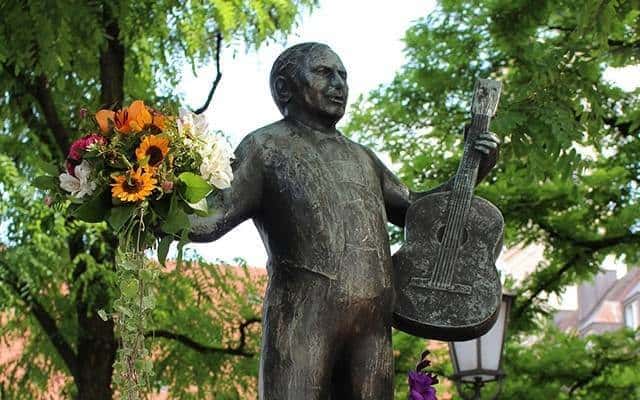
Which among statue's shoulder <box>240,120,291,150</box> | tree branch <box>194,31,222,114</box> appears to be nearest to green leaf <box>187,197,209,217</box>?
statue's shoulder <box>240,120,291,150</box>

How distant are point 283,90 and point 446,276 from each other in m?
1.06

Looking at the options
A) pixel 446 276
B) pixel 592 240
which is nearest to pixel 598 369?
pixel 592 240

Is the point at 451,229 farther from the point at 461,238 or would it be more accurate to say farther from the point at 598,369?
the point at 598,369

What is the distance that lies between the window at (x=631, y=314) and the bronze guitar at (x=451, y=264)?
29.1 metres

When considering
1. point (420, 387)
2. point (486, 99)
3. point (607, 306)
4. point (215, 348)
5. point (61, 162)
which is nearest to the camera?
point (420, 387)

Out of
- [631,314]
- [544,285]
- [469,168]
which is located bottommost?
[469,168]

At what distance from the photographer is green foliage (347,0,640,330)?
11898 millimetres

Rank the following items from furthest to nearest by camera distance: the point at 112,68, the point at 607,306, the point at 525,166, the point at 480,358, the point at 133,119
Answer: the point at 607,306, the point at 525,166, the point at 112,68, the point at 480,358, the point at 133,119

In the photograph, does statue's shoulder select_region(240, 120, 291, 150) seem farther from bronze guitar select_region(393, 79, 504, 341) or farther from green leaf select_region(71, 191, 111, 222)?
green leaf select_region(71, 191, 111, 222)

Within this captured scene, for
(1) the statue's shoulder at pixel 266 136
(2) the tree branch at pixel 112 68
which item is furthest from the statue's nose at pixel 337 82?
(2) the tree branch at pixel 112 68

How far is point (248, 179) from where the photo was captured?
16.5ft

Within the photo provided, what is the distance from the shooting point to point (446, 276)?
205 inches

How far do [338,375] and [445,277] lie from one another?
2.10 feet

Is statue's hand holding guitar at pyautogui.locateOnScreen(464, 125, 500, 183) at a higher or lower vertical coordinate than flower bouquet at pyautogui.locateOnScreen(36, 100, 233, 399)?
higher
